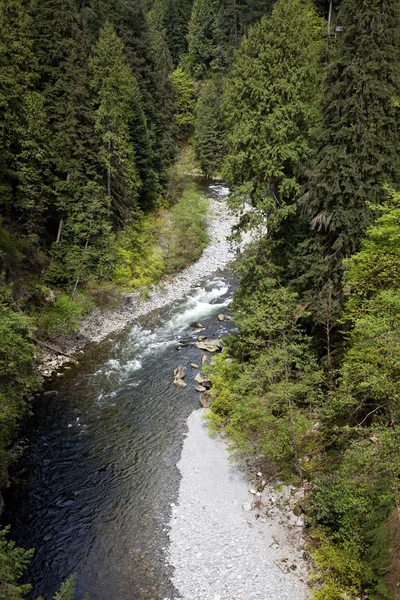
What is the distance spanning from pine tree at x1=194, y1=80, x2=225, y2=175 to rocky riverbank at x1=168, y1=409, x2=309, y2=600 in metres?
43.0

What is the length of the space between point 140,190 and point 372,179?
973 inches

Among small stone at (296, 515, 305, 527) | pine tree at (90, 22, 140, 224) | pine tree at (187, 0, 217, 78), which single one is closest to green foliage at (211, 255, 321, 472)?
small stone at (296, 515, 305, 527)

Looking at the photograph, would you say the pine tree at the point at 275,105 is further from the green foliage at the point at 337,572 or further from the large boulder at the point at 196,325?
the green foliage at the point at 337,572

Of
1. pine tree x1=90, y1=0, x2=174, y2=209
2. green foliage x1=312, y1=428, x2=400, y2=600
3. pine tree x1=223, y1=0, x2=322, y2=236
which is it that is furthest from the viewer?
pine tree x1=90, y1=0, x2=174, y2=209

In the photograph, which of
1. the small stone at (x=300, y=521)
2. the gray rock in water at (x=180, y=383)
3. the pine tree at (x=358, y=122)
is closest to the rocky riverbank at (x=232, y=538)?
the small stone at (x=300, y=521)

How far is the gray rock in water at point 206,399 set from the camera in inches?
773

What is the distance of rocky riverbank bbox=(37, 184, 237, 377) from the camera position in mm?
23328

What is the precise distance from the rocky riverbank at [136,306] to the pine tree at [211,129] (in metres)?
13.5

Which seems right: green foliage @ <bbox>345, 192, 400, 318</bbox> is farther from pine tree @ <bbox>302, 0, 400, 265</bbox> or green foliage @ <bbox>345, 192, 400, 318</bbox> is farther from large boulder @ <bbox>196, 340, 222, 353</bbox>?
large boulder @ <bbox>196, 340, 222, 353</bbox>

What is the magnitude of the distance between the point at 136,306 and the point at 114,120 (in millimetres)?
12892

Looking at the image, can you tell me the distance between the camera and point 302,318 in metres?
16.4

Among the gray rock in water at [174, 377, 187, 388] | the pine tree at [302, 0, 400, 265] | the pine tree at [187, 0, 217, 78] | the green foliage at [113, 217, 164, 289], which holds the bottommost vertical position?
the gray rock in water at [174, 377, 187, 388]

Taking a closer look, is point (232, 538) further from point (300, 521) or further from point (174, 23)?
point (174, 23)

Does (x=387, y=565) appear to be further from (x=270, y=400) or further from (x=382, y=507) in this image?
(x=270, y=400)
